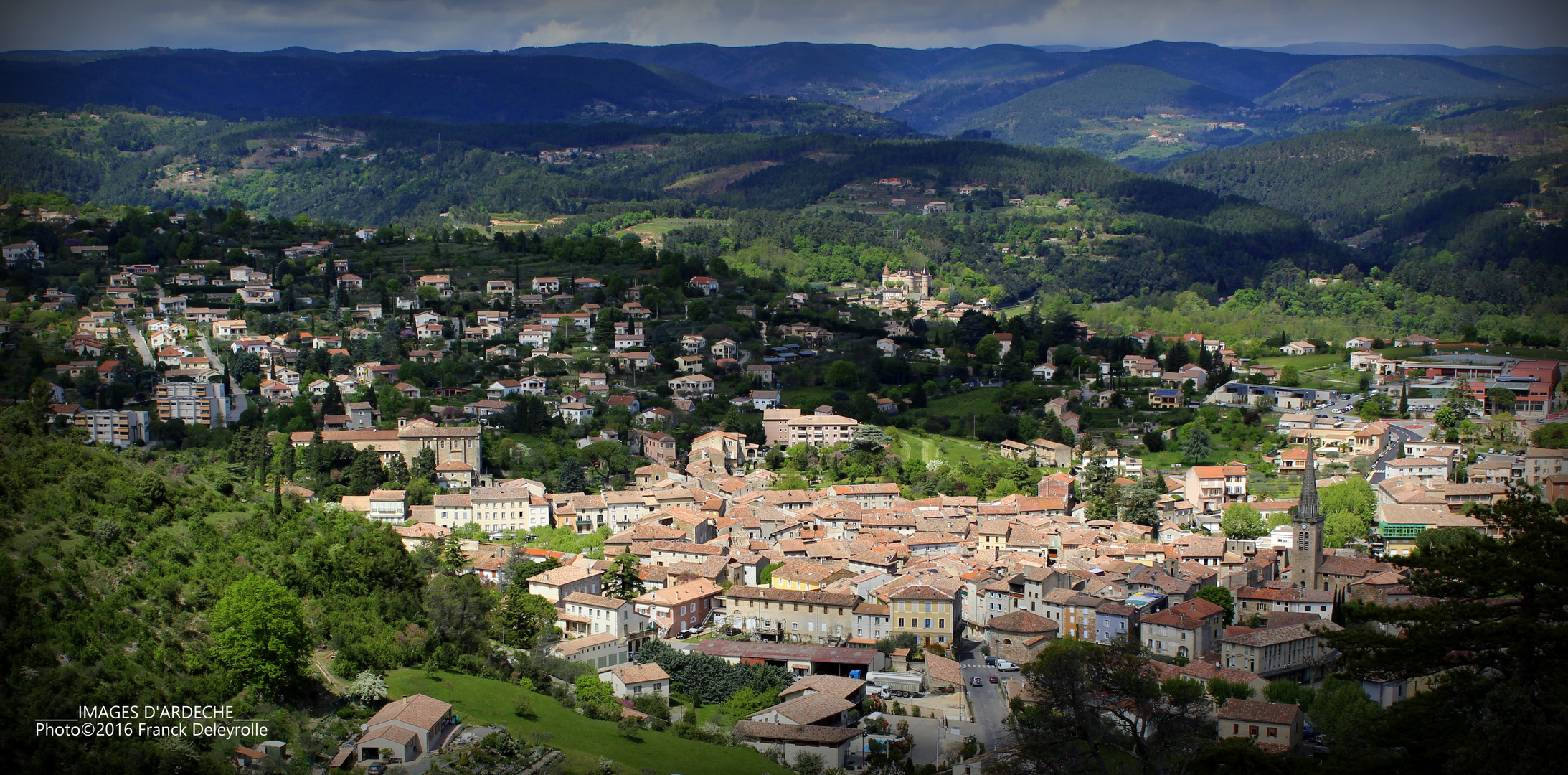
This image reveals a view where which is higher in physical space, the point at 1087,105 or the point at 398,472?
the point at 1087,105

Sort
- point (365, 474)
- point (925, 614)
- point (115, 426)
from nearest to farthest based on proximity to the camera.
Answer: point (925, 614), point (365, 474), point (115, 426)

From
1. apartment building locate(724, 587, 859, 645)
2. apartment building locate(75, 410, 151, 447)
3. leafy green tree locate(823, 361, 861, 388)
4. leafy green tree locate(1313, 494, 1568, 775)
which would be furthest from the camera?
leafy green tree locate(823, 361, 861, 388)

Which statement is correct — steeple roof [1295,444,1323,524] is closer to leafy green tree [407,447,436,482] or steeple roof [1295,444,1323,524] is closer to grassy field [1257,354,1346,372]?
leafy green tree [407,447,436,482]

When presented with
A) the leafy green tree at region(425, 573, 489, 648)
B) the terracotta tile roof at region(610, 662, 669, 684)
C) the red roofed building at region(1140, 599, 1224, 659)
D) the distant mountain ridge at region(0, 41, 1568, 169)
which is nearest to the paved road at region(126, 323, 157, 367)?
the leafy green tree at region(425, 573, 489, 648)

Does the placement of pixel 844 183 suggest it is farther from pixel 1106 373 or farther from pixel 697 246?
pixel 1106 373

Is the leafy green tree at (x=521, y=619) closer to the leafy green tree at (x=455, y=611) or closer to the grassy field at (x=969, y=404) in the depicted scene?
the leafy green tree at (x=455, y=611)

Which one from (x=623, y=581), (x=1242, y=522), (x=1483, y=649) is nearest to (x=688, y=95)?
(x=1242, y=522)

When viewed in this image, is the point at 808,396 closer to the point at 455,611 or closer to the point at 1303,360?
the point at 1303,360

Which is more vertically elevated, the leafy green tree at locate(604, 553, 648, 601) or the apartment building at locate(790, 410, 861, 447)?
the apartment building at locate(790, 410, 861, 447)
